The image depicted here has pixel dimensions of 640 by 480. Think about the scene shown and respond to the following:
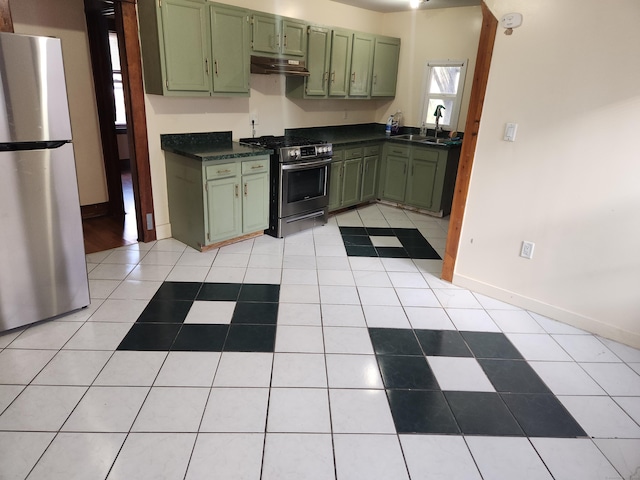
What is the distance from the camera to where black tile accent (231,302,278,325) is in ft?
8.83

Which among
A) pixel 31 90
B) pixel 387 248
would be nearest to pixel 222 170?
pixel 31 90

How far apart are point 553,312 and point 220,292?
238 centimetres

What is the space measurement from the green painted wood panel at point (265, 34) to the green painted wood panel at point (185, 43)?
53 centimetres

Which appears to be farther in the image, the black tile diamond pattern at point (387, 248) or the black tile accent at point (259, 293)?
the black tile diamond pattern at point (387, 248)

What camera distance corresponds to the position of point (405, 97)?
5637 millimetres

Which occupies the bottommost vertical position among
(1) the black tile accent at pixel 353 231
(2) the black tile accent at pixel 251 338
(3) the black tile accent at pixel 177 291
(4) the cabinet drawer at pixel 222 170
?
(2) the black tile accent at pixel 251 338

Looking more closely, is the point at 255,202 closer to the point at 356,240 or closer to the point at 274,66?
the point at 356,240

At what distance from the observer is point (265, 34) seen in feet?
12.8

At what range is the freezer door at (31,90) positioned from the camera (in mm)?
2037

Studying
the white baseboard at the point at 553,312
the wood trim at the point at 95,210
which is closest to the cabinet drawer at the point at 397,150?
the white baseboard at the point at 553,312

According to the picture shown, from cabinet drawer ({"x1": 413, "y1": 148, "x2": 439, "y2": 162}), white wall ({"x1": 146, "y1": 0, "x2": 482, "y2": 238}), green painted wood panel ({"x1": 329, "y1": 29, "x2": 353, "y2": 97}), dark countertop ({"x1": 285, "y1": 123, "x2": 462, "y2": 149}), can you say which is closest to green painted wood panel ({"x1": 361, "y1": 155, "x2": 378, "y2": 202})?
dark countertop ({"x1": 285, "y1": 123, "x2": 462, "y2": 149})

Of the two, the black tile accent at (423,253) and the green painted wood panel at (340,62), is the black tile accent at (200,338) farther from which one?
the green painted wood panel at (340,62)

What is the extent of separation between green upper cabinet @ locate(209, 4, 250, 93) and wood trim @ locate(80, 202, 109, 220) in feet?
6.45

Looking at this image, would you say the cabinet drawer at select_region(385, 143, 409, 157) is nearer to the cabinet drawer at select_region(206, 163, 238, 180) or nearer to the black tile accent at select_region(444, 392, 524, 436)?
the cabinet drawer at select_region(206, 163, 238, 180)
